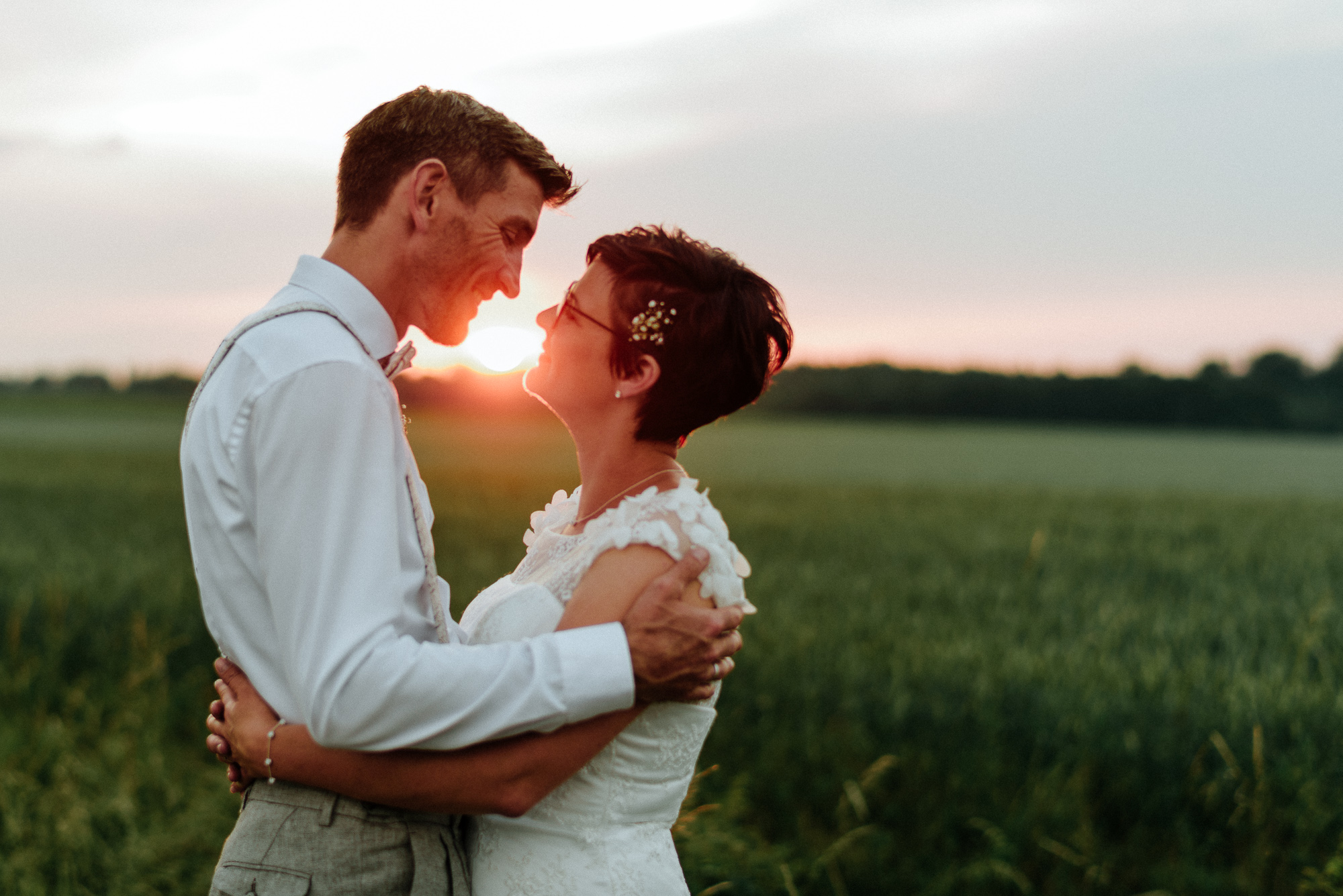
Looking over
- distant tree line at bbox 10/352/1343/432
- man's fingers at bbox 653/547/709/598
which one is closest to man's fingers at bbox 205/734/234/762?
man's fingers at bbox 653/547/709/598

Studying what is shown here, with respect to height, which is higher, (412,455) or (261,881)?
(412,455)

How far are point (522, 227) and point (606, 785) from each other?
1.32 metres

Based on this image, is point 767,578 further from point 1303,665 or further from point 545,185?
point 545,185

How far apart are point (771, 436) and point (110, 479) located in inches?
1301

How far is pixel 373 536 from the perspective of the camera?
1782 mm

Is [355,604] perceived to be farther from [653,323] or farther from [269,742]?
[653,323]

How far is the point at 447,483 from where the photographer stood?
2325 cm

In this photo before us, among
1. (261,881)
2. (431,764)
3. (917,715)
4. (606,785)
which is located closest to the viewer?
(431,764)

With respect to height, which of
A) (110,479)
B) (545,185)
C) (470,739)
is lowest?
(110,479)

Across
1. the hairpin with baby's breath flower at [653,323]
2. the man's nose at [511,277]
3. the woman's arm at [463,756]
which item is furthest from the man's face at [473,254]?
the woman's arm at [463,756]

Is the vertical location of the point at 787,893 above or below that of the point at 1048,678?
below

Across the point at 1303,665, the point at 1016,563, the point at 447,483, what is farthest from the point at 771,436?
the point at 1303,665

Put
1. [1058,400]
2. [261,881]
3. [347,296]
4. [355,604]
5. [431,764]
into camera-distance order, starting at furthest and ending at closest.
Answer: [1058,400] < [347,296] < [261,881] < [431,764] < [355,604]

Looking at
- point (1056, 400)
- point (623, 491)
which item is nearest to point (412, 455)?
point (623, 491)
